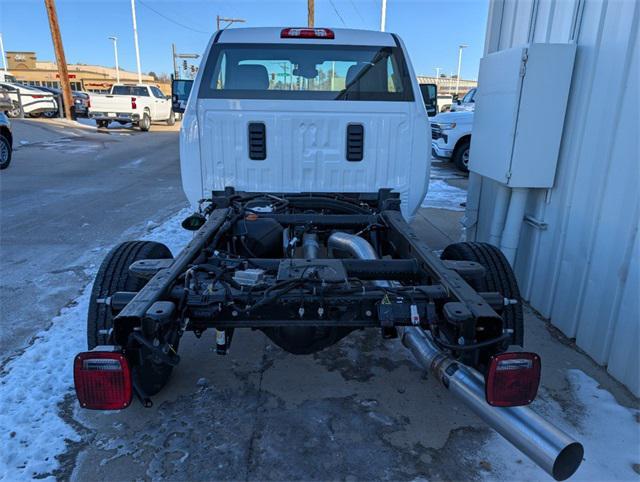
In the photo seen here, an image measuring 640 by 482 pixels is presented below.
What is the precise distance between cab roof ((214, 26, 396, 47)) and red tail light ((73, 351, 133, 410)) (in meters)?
3.26

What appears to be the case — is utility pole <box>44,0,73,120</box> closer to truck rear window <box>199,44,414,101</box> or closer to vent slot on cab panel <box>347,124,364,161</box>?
truck rear window <box>199,44,414,101</box>

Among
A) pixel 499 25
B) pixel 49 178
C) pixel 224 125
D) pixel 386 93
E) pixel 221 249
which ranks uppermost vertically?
pixel 499 25

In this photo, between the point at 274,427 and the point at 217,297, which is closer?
the point at 217,297

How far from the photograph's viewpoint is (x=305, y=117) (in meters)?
4.13

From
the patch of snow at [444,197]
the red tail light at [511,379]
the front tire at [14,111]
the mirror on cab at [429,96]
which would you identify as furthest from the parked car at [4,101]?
the red tail light at [511,379]

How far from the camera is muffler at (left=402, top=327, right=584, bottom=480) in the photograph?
174cm

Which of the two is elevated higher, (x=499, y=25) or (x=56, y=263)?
(x=499, y=25)

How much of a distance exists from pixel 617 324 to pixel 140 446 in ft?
9.96

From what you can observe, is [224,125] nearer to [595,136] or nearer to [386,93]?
[386,93]

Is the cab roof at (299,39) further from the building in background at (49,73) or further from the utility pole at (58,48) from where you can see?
the building in background at (49,73)

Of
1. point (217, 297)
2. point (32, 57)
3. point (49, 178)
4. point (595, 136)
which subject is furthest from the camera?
point (32, 57)

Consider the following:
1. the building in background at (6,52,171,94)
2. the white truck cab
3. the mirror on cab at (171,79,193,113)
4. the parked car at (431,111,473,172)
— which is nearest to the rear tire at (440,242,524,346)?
the white truck cab

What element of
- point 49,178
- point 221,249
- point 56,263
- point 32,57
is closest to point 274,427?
point 221,249

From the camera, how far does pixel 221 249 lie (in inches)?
134
